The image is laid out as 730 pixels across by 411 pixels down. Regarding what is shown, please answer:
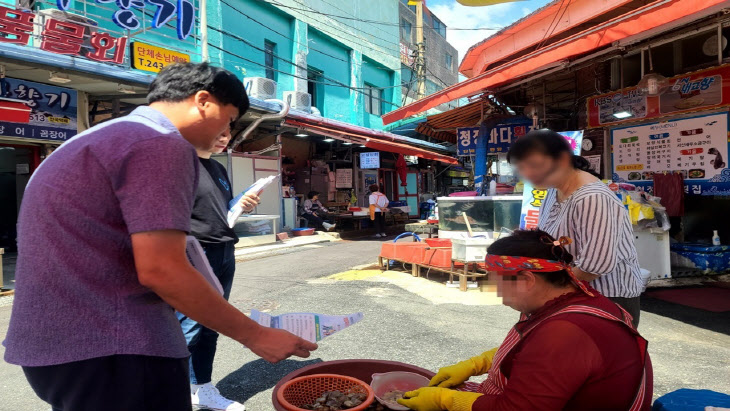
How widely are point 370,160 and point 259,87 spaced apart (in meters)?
5.20

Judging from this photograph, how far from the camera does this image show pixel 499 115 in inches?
371

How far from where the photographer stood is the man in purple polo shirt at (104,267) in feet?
3.83

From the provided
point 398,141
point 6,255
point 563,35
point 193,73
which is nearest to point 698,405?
point 193,73

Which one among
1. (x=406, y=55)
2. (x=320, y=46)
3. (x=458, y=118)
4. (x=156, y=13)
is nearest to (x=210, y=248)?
(x=156, y=13)

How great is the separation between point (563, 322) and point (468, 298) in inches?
184

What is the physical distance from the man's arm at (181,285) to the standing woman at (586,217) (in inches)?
62.8

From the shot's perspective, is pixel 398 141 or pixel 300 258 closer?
pixel 300 258

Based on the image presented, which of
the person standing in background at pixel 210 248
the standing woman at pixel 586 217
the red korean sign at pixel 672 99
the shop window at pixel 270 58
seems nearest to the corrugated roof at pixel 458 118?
the red korean sign at pixel 672 99

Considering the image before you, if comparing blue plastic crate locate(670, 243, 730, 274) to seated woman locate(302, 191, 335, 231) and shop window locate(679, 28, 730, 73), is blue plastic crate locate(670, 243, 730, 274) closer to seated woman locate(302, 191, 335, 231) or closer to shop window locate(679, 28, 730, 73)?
shop window locate(679, 28, 730, 73)

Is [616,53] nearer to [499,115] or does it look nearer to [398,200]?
[499,115]

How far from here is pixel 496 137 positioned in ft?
30.0

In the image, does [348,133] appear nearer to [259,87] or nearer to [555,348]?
[259,87]

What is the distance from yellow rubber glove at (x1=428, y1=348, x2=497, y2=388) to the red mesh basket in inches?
12.6

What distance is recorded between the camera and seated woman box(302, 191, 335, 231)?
48.4 ft
